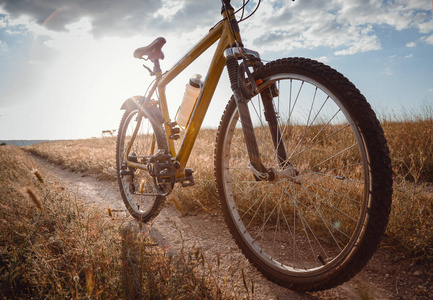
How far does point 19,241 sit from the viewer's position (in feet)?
6.53

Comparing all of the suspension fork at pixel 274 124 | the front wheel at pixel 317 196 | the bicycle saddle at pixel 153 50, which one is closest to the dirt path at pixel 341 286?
the front wheel at pixel 317 196

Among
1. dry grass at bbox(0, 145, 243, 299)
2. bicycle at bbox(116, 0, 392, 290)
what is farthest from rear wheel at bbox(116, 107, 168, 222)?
dry grass at bbox(0, 145, 243, 299)

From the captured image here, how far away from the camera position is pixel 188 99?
8.07 ft

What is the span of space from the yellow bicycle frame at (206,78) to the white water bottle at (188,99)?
0.56 feet

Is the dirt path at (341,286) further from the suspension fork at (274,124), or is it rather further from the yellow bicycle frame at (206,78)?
the suspension fork at (274,124)

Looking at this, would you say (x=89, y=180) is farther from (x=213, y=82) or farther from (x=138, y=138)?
(x=213, y=82)

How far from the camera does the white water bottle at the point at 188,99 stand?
2350mm

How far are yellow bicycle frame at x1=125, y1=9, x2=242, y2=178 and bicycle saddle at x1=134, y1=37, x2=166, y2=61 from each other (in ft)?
0.75

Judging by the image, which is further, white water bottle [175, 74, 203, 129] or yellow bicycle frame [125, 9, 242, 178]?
white water bottle [175, 74, 203, 129]

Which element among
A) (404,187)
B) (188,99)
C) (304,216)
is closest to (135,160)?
(188,99)

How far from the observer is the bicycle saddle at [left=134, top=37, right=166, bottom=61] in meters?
2.75

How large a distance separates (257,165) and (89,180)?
15.7ft

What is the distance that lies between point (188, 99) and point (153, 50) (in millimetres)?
816

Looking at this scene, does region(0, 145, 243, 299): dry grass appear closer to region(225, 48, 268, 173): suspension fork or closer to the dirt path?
the dirt path
